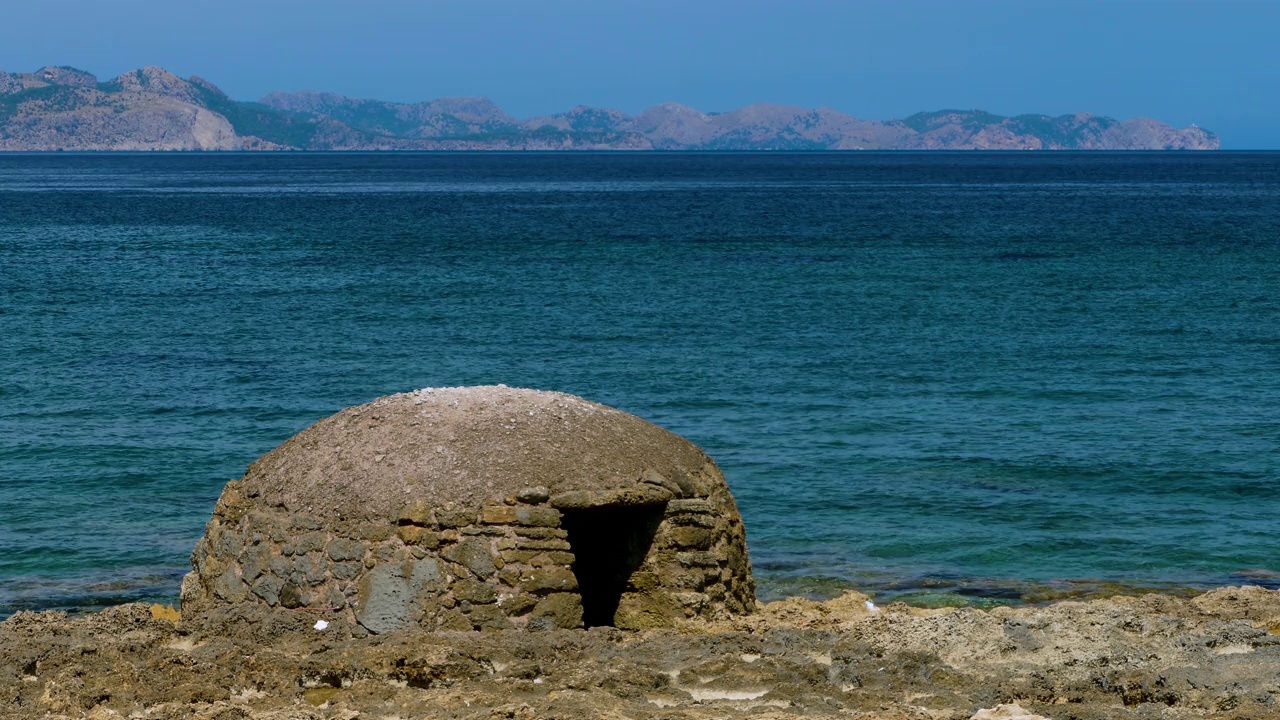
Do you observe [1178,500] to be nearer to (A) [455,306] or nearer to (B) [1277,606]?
(B) [1277,606]

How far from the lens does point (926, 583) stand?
73.9 ft

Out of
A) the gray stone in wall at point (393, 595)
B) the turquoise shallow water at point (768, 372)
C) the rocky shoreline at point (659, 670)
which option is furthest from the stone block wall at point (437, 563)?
the turquoise shallow water at point (768, 372)

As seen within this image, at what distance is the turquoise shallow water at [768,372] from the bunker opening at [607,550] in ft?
18.7

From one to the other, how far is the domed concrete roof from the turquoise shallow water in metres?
6.55

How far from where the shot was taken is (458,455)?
15.4 m

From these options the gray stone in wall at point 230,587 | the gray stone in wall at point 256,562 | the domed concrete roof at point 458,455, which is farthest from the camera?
the gray stone in wall at point 230,587

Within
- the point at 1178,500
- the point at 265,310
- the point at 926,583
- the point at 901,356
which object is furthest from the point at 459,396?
the point at 265,310

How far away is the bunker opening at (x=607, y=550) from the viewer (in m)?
16.1

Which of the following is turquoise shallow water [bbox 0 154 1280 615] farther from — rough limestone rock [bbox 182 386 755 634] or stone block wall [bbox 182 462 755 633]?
stone block wall [bbox 182 462 755 633]

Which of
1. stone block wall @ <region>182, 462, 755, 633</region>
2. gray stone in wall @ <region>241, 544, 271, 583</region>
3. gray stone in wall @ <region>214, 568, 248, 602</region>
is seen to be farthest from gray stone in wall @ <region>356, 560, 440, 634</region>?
gray stone in wall @ <region>214, 568, 248, 602</region>

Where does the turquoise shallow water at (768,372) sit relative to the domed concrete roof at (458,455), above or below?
below

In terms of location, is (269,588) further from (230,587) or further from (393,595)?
(393,595)

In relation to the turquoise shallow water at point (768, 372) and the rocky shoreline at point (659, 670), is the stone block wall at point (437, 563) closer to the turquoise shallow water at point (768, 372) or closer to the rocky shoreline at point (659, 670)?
the rocky shoreline at point (659, 670)

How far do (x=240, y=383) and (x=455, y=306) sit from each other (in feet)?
58.7
